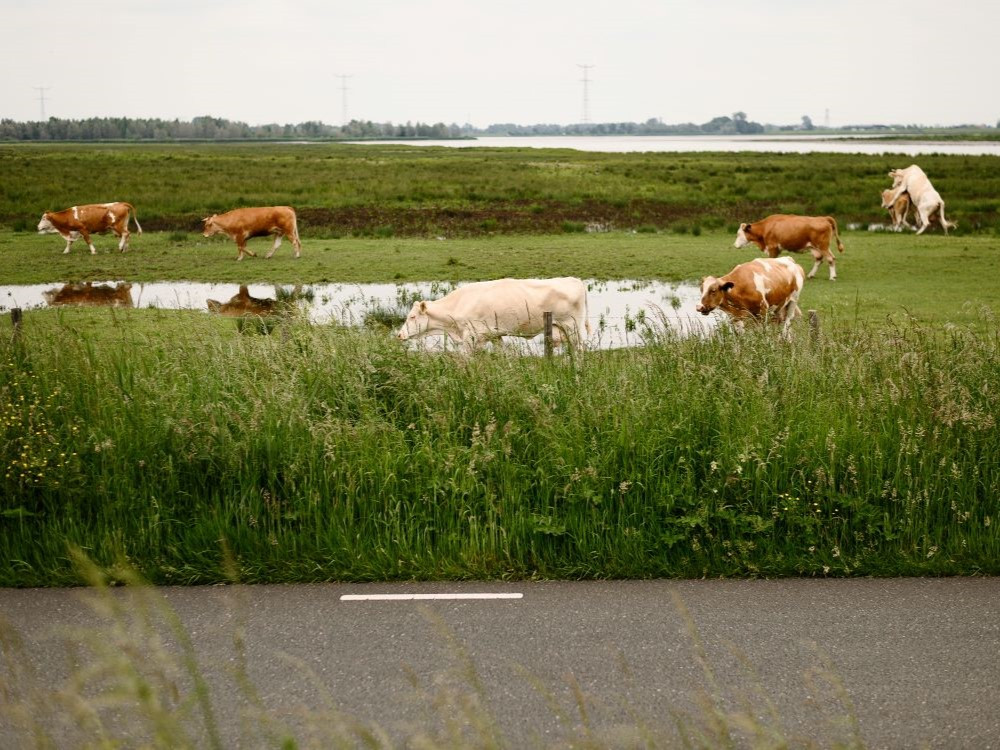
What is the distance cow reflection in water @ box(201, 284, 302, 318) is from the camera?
70.3ft

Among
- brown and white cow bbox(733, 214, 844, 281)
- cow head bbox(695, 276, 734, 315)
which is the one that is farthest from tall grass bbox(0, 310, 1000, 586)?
brown and white cow bbox(733, 214, 844, 281)

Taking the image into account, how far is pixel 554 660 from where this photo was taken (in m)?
5.59

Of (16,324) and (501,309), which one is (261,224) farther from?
(16,324)

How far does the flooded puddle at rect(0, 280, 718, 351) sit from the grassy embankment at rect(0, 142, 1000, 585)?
10.5 meters

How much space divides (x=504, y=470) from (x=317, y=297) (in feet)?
54.7

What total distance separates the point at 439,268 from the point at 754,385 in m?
19.5

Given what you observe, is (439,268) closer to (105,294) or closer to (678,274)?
(678,274)

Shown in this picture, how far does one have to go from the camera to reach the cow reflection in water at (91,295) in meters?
23.0

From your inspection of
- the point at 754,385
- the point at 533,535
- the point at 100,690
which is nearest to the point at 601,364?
the point at 754,385

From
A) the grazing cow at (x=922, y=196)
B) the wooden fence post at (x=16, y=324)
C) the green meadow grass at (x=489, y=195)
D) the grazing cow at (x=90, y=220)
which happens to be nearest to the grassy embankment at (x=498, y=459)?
the wooden fence post at (x=16, y=324)

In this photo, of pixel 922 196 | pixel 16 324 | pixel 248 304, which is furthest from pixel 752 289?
pixel 922 196

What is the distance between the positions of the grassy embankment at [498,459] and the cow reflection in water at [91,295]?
13741 mm

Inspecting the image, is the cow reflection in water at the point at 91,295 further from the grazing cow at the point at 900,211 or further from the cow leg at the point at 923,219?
the grazing cow at the point at 900,211

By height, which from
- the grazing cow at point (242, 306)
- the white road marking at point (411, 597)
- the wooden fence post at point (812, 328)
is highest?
the wooden fence post at point (812, 328)
